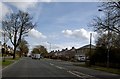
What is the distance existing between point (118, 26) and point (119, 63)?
15.1 metres

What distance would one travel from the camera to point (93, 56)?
63531 millimetres

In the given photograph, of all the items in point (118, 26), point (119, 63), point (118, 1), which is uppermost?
point (118, 1)

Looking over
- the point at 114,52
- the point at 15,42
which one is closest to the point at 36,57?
the point at 15,42

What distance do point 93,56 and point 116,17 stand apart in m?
27.1

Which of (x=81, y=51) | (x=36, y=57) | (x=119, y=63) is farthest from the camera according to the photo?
(x=81, y=51)

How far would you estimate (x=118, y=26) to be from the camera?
38156 mm

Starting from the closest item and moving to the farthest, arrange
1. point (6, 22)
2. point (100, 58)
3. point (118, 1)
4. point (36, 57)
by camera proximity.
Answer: point (118, 1), point (100, 58), point (6, 22), point (36, 57)

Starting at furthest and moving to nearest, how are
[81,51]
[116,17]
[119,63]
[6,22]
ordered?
[81,51], [6,22], [119,63], [116,17]

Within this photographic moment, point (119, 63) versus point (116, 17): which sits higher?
point (116, 17)

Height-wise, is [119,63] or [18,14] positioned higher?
[18,14]

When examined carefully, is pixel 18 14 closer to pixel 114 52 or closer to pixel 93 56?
pixel 93 56

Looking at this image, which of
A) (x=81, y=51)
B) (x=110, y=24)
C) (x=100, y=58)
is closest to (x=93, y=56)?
(x=100, y=58)

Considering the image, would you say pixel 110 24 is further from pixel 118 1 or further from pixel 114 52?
pixel 114 52

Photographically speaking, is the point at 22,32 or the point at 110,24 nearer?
the point at 110,24
